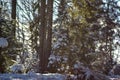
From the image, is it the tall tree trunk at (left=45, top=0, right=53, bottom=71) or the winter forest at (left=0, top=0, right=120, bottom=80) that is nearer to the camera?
the winter forest at (left=0, top=0, right=120, bottom=80)

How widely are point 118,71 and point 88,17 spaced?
418 cm

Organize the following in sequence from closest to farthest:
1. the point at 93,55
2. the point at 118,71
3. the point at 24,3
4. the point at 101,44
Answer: the point at 118,71, the point at 93,55, the point at 101,44, the point at 24,3

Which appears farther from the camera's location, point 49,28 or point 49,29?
point 49,29

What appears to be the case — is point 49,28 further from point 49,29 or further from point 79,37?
point 79,37

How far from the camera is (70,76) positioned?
6516mm

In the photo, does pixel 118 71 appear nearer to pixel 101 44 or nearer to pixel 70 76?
pixel 101 44

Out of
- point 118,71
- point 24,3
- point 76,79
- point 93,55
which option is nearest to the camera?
point 76,79

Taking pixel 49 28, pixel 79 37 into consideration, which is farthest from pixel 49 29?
pixel 79 37

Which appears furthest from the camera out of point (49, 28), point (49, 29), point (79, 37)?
point (49, 29)

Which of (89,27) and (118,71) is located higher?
(89,27)

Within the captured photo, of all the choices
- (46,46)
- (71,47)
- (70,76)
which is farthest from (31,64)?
(70,76)

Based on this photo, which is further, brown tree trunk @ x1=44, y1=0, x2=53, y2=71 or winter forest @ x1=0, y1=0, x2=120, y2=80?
brown tree trunk @ x1=44, y1=0, x2=53, y2=71

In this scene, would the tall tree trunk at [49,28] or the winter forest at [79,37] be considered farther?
the tall tree trunk at [49,28]

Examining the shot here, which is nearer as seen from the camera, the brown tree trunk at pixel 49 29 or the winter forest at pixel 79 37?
the winter forest at pixel 79 37
